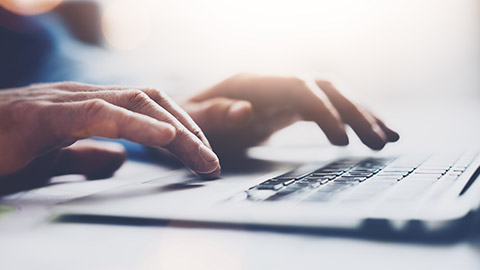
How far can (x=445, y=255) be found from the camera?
26 centimetres

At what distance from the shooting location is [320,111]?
68cm

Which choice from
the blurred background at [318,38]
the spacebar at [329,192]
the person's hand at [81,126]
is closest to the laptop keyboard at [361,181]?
the spacebar at [329,192]

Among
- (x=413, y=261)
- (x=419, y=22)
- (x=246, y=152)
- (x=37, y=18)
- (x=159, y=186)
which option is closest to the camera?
(x=413, y=261)

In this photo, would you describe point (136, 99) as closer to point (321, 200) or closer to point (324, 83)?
point (321, 200)

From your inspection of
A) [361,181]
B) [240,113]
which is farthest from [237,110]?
[361,181]

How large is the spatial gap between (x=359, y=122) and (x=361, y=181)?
283mm

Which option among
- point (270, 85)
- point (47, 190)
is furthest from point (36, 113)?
point (270, 85)

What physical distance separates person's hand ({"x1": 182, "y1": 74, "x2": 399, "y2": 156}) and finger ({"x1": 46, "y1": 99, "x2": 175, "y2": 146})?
0.26 meters

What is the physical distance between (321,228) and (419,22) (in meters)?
1.75

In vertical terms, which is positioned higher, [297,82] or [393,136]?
[297,82]

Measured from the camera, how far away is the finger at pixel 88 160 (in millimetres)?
577

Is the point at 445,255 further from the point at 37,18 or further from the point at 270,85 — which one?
the point at 37,18

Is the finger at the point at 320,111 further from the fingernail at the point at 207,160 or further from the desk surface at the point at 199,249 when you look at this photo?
the desk surface at the point at 199,249

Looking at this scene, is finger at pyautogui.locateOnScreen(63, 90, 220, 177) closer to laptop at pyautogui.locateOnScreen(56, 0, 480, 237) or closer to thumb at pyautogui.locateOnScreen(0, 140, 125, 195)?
laptop at pyautogui.locateOnScreen(56, 0, 480, 237)
